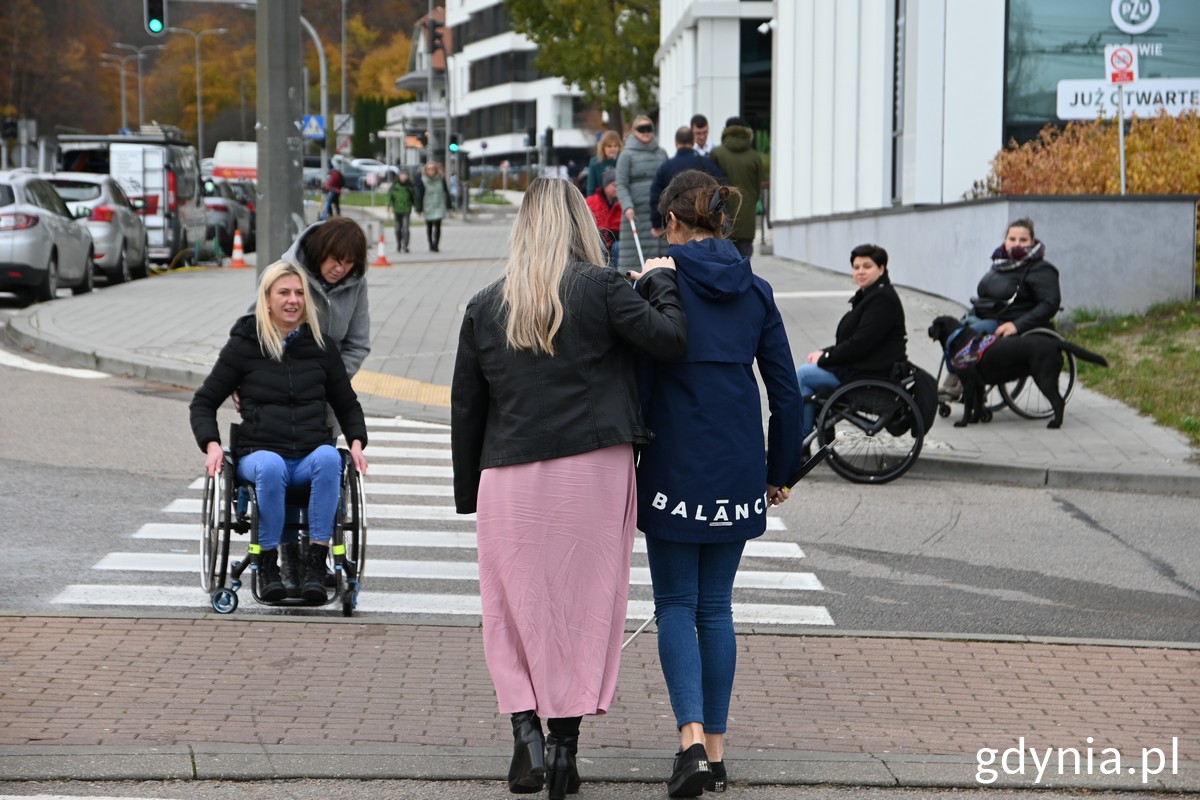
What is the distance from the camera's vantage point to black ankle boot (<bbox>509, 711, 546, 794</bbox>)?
470 centimetres

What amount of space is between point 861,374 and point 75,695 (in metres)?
6.19

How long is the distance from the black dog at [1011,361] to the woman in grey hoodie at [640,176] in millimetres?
4159

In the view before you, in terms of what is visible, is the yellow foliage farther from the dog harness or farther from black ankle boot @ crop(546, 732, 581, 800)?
black ankle boot @ crop(546, 732, 581, 800)

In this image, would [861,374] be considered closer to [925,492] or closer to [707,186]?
[925,492]

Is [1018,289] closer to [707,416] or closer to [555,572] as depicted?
[707,416]

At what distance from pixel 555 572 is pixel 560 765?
0.55 metres

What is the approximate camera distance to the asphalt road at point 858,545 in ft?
24.6

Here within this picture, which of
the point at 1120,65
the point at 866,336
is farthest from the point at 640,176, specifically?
the point at 866,336

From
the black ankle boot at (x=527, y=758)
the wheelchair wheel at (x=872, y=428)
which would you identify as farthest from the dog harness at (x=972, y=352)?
the black ankle boot at (x=527, y=758)

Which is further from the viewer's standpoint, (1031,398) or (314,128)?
(314,128)

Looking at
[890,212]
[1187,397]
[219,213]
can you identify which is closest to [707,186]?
[1187,397]

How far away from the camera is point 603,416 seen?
4695 millimetres

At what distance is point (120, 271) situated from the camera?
26.2m

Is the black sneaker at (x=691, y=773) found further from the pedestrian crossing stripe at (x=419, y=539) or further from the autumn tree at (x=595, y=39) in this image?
the autumn tree at (x=595, y=39)
